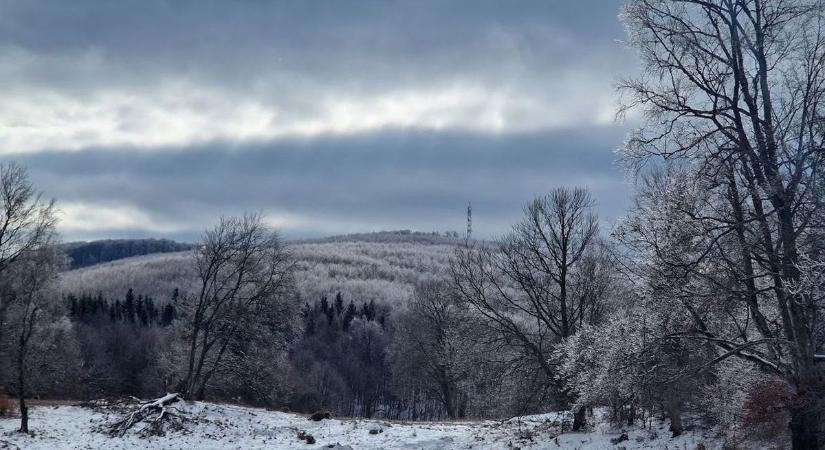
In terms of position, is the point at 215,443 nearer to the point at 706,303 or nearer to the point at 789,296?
the point at 706,303

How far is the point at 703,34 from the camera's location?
12.1 metres

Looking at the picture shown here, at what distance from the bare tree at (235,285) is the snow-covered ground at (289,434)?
21.0 feet

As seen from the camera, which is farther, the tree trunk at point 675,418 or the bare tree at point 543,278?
the bare tree at point 543,278

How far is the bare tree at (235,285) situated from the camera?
35406mm

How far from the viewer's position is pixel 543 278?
2597 centimetres

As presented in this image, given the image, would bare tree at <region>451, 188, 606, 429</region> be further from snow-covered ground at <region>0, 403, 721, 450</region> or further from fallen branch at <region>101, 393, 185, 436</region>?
fallen branch at <region>101, 393, 185, 436</region>

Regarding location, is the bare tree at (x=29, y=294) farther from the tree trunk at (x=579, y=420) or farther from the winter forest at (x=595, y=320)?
the tree trunk at (x=579, y=420)

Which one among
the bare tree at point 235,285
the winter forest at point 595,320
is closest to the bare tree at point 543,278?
the winter forest at point 595,320

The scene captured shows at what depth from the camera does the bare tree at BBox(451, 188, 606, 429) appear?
973 inches

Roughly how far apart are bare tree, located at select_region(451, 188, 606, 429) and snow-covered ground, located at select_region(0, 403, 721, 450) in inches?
A: 138

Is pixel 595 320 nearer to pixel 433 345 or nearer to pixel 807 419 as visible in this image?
pixel 807 419

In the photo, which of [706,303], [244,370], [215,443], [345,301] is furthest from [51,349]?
A: [345,301]

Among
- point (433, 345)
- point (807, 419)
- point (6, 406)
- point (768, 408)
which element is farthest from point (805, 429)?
point (433, 345)

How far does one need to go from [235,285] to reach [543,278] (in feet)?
63.1
